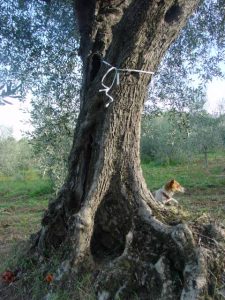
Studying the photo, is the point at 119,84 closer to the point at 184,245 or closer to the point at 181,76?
the point at 184,245

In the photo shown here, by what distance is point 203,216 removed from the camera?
5.81m

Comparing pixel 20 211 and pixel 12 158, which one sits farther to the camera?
pixel 12 158

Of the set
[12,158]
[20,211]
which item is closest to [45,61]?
[20,211]

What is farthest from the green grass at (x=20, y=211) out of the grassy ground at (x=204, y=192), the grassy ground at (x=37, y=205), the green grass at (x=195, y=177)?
the green grass at (x=195, y=177)

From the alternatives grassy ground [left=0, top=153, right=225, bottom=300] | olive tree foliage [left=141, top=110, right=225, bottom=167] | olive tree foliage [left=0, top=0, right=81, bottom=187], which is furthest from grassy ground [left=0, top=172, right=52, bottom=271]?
olive tree foliage [left=141, top=110, right=225, bottom=167]

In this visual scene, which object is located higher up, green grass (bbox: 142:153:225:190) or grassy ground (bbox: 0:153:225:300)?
green grass (bbox: 142:153:225:190)

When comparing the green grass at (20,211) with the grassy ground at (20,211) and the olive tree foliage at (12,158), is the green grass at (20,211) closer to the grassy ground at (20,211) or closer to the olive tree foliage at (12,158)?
the grassy ground at (20,211)

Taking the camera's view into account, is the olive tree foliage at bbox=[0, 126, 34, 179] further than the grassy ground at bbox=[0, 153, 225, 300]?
Yes

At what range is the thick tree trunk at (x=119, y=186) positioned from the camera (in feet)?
16.7

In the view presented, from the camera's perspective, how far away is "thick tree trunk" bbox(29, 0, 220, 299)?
5.09m

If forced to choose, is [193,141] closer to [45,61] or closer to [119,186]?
[45,61]

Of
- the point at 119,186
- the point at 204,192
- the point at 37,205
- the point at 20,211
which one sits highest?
the point at 119,186

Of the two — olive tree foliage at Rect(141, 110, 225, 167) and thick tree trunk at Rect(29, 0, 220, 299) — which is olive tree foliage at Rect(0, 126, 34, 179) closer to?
olive tree foliage at Rect(141, 110, 225, 167)

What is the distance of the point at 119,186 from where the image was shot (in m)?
5.95
